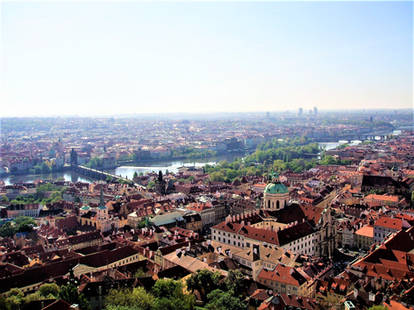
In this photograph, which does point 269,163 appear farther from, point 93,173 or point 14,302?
point 14,302

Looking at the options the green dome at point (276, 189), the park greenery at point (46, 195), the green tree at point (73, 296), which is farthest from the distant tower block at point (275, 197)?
the park greenery at point (46, 195)

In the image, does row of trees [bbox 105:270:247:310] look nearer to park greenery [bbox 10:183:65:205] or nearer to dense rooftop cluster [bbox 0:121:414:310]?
dense rooftop cluster [bbox 0:121:414:310]

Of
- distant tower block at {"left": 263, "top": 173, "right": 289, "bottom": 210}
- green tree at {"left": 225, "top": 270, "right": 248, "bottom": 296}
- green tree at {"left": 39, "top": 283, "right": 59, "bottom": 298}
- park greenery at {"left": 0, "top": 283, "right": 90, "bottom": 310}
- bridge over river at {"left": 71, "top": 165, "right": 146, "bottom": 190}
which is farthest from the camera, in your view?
bridge over river at {"left": 71, "top": 165, "right": 146, "bottom": 190}

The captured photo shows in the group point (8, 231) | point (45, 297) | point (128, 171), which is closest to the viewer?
point (45, 297)

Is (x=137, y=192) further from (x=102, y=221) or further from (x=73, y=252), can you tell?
(x=73, y=252)

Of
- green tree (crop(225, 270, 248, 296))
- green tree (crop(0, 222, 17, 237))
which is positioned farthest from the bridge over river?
green tree (crop(225, 270, 248, 296))

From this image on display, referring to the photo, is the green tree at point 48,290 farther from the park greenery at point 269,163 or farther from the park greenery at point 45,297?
the park greenery at point 269,163

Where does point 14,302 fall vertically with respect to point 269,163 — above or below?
above

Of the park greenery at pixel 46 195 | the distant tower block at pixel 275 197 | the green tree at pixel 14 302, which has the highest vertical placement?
the distant tower block at pixel 275 197

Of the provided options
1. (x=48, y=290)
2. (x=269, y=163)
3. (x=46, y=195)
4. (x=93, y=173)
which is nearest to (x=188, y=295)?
(x=48, y=290)
